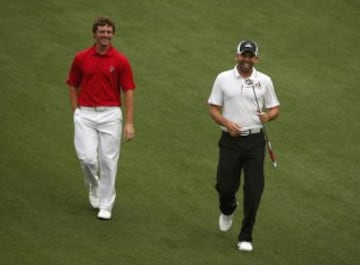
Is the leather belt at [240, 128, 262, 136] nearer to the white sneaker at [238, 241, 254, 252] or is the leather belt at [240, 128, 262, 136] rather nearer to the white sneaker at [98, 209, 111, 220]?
the white sneaker at [238, 241, 254, 252]

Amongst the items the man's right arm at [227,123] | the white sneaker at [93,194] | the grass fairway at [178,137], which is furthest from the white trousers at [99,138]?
the man's right arm at [227,123]

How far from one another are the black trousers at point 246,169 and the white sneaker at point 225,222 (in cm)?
48

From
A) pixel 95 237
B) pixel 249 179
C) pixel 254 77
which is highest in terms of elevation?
pixel 254 77

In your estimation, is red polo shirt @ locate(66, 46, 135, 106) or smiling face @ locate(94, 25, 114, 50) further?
red polo shirt @ locate(66, 46, 135, 106)

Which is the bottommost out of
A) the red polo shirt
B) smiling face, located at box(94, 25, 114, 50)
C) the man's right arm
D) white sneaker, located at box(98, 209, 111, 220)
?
white sneaker, located at box(98, 209, 111, 220)

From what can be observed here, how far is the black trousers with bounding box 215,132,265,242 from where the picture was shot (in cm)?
1100

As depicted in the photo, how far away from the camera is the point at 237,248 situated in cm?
1123

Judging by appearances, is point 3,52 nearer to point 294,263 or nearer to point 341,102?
point 341,102

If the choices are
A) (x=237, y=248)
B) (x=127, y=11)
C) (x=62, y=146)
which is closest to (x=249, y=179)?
(x=237, y=248)

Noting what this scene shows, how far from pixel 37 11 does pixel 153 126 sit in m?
4.50

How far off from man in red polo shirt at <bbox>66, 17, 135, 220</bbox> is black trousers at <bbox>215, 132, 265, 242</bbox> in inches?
42.7

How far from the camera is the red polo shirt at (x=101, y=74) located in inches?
453

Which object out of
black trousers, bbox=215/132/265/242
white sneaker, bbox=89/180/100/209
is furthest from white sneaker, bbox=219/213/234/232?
white sneaker, bbox=89/180/100/209

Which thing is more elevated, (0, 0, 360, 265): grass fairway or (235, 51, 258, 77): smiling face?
(235, 51, 258, 77): smiling face
